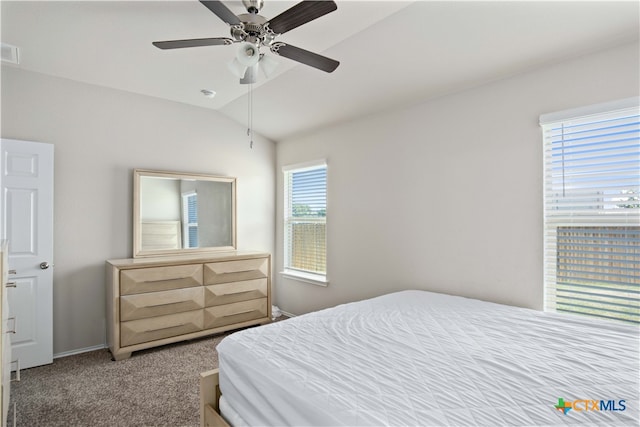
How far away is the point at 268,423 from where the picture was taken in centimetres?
126

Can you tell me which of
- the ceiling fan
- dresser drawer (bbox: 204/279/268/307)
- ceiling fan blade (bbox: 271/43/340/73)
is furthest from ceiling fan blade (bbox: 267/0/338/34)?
dresser drawer (bbox: 204/279/268/307)

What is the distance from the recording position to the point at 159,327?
3.18m

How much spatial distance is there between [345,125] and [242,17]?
2.09 metres

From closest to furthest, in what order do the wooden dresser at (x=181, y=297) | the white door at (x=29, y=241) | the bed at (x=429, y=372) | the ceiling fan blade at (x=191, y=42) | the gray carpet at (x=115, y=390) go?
the bed at (x=429, y=372), the ceiling fan blade at (x=191, y=42), the gray carpet at (x=115, y=390), the white door at (x=29, y=241), the wooden dresser at (x=181, y=297)

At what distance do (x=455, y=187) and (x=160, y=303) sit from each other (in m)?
2.84

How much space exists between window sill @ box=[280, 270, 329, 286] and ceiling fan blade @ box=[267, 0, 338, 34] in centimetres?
276

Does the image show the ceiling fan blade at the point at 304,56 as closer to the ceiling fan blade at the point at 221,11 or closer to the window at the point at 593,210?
the ceiling fan blade at the point at 221,11


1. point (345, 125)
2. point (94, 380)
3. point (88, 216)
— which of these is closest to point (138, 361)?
point (94, 380)

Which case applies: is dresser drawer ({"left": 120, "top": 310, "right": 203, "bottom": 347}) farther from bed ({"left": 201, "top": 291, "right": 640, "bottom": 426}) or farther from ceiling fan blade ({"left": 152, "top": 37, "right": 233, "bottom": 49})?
ceiling fan blade ({"left": 152, "top": 37, "right": 233, "bottom": 49})

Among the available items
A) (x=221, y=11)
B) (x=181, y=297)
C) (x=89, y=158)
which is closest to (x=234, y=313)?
(x=181, y=297)

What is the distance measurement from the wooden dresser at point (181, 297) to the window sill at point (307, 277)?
16.2 inches

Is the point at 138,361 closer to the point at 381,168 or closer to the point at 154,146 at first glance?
the point at 154,146

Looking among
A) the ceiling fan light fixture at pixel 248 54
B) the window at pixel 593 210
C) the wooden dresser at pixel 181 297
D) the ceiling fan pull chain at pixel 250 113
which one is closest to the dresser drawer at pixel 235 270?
the wooden dresser at pixel 181 297

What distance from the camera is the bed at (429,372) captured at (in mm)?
1076
